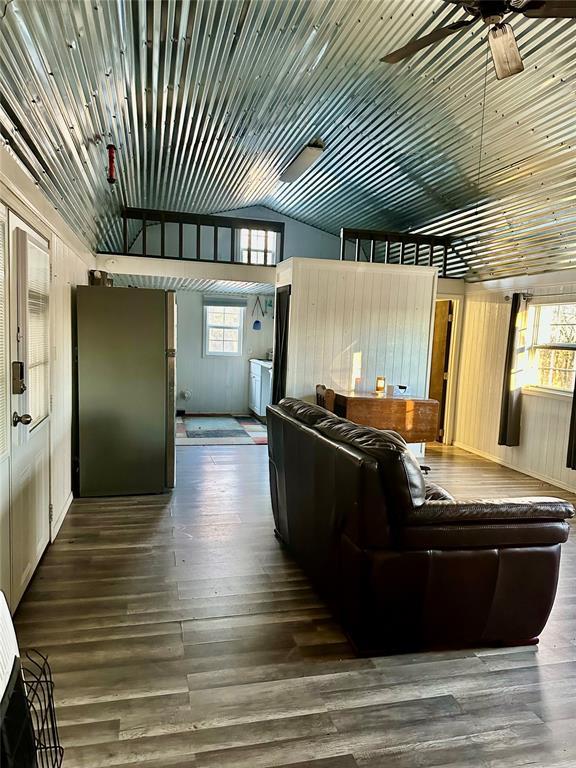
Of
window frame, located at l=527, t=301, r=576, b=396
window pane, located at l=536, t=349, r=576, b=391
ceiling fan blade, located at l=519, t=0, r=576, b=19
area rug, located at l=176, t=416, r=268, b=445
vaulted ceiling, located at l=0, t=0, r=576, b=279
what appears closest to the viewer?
ceiling fan blade, located at l=519, t=0, r=576, b=19

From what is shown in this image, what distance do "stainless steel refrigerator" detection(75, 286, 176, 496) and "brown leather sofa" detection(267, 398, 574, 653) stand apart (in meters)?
2.37

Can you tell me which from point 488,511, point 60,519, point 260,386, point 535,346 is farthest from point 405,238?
point 60,519

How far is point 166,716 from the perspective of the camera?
1.90m

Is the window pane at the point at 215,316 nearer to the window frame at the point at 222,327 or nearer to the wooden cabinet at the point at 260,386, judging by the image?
the window frame at the point at 222,327

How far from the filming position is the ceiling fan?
2.24 meters

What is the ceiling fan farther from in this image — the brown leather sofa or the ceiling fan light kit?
the brown leather sofa

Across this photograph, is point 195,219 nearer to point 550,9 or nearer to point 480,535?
point 550,9

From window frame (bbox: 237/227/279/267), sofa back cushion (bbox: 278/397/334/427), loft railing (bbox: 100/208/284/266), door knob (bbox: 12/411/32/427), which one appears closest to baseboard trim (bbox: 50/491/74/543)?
door knob (bbox: 12/411/32/427)

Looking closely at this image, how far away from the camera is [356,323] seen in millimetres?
5992

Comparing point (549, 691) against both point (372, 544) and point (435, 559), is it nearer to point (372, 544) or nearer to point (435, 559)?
point (435, 559)

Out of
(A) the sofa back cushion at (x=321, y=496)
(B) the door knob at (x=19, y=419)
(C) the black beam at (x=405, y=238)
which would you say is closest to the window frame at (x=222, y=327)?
(C) the black beam at (x=405, y=238)

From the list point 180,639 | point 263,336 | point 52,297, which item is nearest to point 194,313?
point 263,336

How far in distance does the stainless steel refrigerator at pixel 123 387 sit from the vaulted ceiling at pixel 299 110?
2.48 feet

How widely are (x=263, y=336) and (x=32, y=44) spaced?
23.9 ft
